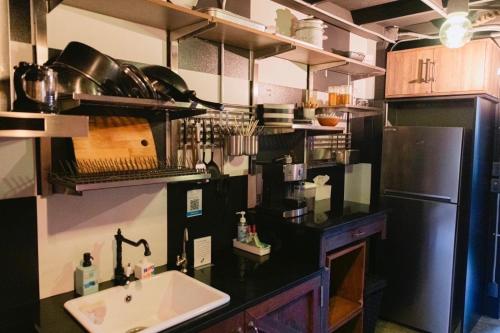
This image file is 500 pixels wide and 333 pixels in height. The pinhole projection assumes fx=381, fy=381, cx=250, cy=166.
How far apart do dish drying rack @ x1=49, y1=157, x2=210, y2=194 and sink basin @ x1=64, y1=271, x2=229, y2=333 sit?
1.58 ft

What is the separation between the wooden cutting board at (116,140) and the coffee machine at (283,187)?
2.58 feet

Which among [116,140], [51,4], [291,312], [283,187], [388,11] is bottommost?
[291,312]

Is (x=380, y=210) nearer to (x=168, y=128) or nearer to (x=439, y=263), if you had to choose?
(x=439, y=263)

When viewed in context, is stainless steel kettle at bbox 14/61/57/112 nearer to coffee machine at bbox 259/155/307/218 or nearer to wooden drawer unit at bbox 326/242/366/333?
coffee machine at bbox 259/155/307/218

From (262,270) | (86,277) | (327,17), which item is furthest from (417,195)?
(86,277)

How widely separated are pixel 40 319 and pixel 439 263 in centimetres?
267

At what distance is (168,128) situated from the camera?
1876mm

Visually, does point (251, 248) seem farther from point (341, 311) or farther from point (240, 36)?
point (240, 36)

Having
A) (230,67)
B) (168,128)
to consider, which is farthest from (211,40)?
(168,128)

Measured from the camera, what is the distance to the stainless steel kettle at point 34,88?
1.20 meters

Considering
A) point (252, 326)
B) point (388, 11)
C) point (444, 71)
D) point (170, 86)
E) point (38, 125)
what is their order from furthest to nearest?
point (444, 71), point (388, 11), point (170, 86), point (252, 326), point (38, 125)

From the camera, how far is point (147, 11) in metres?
1.59

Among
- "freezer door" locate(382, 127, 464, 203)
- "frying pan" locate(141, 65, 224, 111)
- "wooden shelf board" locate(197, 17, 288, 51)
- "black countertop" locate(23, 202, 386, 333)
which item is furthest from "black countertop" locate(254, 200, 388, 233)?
"wooden shelf board" locate(197, 17, 288, 51)

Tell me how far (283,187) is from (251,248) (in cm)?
42
